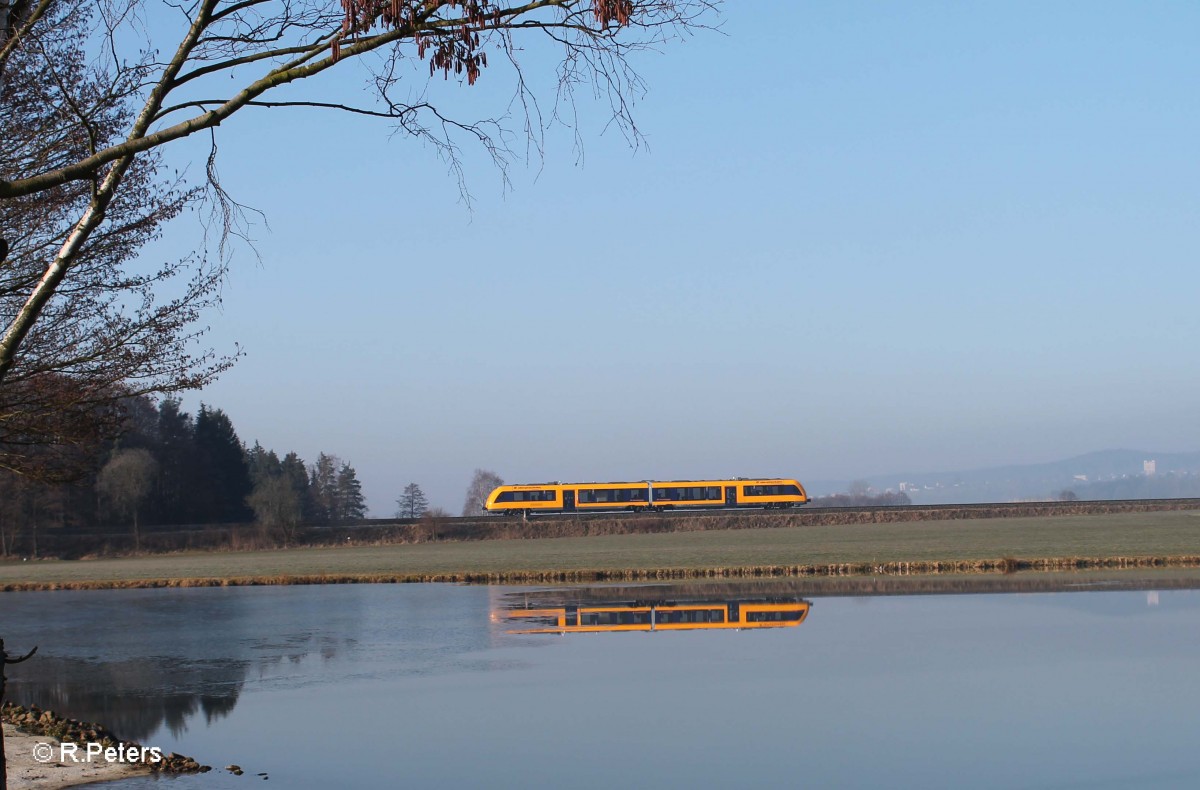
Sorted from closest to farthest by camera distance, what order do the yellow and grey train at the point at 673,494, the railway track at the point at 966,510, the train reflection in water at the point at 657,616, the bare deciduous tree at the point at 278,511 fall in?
the train reflection in water at the point at 657,616, the railway track at the point at 966,510, the bare deciduous tree at the point at 278,511, the yellow and grey train at the point at 673,494

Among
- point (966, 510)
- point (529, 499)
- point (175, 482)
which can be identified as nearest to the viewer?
point (966, 510)

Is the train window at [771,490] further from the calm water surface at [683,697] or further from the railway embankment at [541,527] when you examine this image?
the calm water surface at [683,697]

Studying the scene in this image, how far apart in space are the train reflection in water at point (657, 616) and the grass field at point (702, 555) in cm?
717

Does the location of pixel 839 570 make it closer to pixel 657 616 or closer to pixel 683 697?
pixel 657 616

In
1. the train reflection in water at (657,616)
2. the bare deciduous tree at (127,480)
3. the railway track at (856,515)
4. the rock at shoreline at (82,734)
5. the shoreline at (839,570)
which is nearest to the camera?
the rock at shoreline at (82,734)

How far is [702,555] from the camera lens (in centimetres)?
3941

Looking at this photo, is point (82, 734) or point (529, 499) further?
point (529, 499)

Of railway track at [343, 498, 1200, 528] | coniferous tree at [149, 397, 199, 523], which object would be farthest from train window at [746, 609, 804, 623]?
coniferous tree at [149, 397, 199, 523]

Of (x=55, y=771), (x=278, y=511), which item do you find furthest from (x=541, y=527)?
(x=55, y=771)

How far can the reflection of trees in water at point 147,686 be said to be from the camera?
48.0ft

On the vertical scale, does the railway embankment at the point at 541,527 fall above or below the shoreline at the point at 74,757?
above

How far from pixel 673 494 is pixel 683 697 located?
59.0 metres

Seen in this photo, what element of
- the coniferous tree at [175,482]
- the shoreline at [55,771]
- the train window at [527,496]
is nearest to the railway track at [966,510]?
the train window at [527,496]

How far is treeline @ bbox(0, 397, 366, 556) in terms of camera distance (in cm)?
6969
